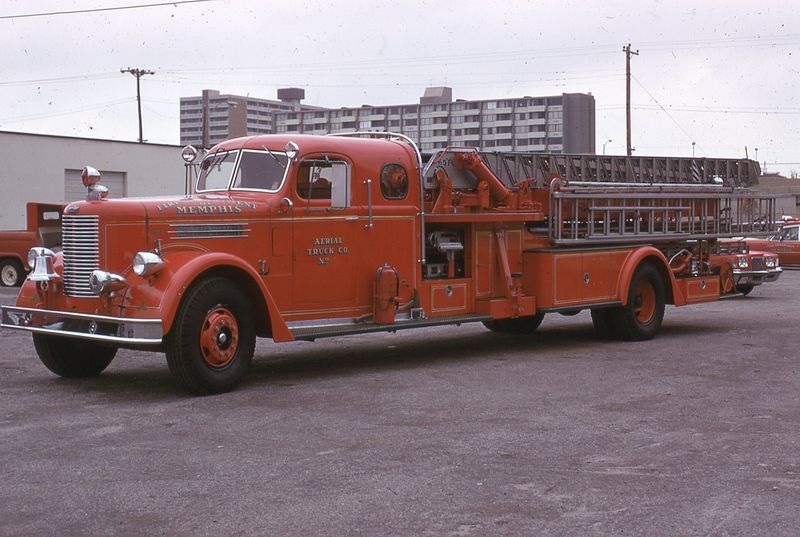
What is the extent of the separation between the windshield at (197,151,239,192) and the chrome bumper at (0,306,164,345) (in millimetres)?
2169

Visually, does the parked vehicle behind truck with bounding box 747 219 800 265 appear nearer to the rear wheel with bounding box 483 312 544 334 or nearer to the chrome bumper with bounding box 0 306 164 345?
the rear wheel with bounding box 483 312 544 334

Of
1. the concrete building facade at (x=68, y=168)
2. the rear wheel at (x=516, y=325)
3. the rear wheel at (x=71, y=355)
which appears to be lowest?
the rear wheel at (x=516, y=325)

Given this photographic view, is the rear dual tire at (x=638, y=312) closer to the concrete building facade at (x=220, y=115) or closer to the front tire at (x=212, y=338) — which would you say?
the front tire at (x=212, y=338)

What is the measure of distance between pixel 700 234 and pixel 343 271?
20.5ft

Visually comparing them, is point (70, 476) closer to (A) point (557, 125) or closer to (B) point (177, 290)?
(B) point (177, 290)

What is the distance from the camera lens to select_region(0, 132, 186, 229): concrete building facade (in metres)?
33.9

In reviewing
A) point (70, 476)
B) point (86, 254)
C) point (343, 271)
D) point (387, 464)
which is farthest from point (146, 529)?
point (343, 271)

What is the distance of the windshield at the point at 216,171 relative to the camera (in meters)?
10.9

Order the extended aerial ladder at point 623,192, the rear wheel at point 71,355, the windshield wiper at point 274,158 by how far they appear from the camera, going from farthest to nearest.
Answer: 1. the extended aerial ladder at point 623,192
2. the windshield wiper at point 274,158
3. the rear wheel at point 71,355

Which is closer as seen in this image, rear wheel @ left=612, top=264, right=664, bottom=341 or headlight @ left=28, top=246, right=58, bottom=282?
headlight @ left=28, top=246, right=58, bottom=282

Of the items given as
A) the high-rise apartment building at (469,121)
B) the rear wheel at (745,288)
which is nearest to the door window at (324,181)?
the rear wheel at (745,288)

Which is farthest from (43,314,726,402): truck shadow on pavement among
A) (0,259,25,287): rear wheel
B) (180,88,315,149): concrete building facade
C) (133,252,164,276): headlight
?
(180,88,315,149): concrete building facade

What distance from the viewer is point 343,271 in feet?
35.7

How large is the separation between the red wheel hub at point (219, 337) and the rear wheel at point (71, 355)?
59.8 inches
